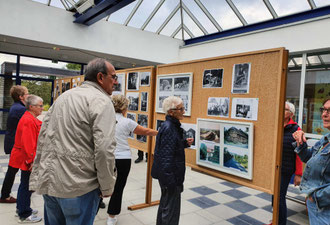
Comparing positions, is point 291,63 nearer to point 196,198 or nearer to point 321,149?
point 196,198

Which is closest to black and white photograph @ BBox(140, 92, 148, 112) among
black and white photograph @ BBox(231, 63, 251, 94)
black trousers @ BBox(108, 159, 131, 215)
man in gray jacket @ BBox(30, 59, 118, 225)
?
black trousers @ BBox(108, 159, 131, 215)

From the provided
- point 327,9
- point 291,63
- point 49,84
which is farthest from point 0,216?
point 49,84

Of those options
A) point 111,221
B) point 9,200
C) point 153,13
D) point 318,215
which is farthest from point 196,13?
point 318,215

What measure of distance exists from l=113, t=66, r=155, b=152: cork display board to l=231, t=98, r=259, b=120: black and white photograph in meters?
1.47

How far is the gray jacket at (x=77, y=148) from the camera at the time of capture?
153 cm

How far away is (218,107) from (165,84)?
0.99m

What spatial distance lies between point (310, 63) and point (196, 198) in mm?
4730

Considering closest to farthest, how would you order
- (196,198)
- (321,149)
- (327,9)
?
1. (321,149)
2. (196,198)
3. (327,9)

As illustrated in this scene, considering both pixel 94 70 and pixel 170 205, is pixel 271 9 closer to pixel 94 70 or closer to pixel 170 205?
pixel 170 205

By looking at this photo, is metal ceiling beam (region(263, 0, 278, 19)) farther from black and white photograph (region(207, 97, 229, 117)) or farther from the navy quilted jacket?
the navy quilted jacket

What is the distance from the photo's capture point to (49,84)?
1069 cm

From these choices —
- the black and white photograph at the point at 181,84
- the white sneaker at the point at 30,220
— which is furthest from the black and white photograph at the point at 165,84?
the white sneaker at the point at 30,220

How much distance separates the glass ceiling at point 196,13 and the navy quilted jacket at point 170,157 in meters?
6.02

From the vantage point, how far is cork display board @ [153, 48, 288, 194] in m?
2.23
